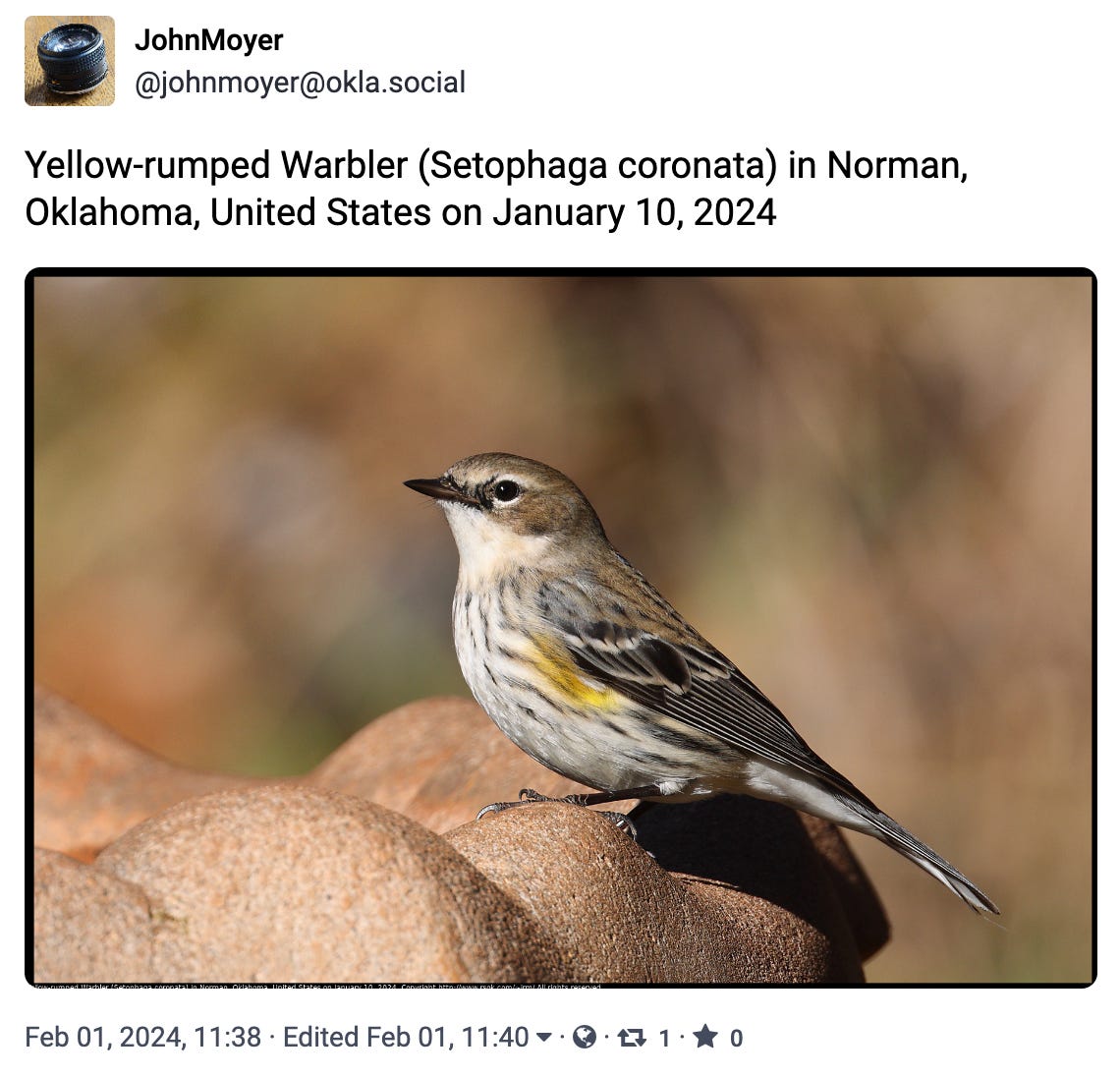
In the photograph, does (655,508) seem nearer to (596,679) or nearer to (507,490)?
(507,490)

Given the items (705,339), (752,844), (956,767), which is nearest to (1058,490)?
(956,767)

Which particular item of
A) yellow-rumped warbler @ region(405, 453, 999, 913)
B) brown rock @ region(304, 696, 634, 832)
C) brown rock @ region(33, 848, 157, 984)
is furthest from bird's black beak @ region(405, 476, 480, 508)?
brown rock @ region(33, 848, 157, 984)

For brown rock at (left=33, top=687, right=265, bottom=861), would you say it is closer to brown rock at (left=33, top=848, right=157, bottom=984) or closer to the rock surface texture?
the rock surface texture

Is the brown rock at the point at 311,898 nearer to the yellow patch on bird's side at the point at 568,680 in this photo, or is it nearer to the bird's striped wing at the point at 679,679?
the yellow patch on bird's side at the point at 568,680
